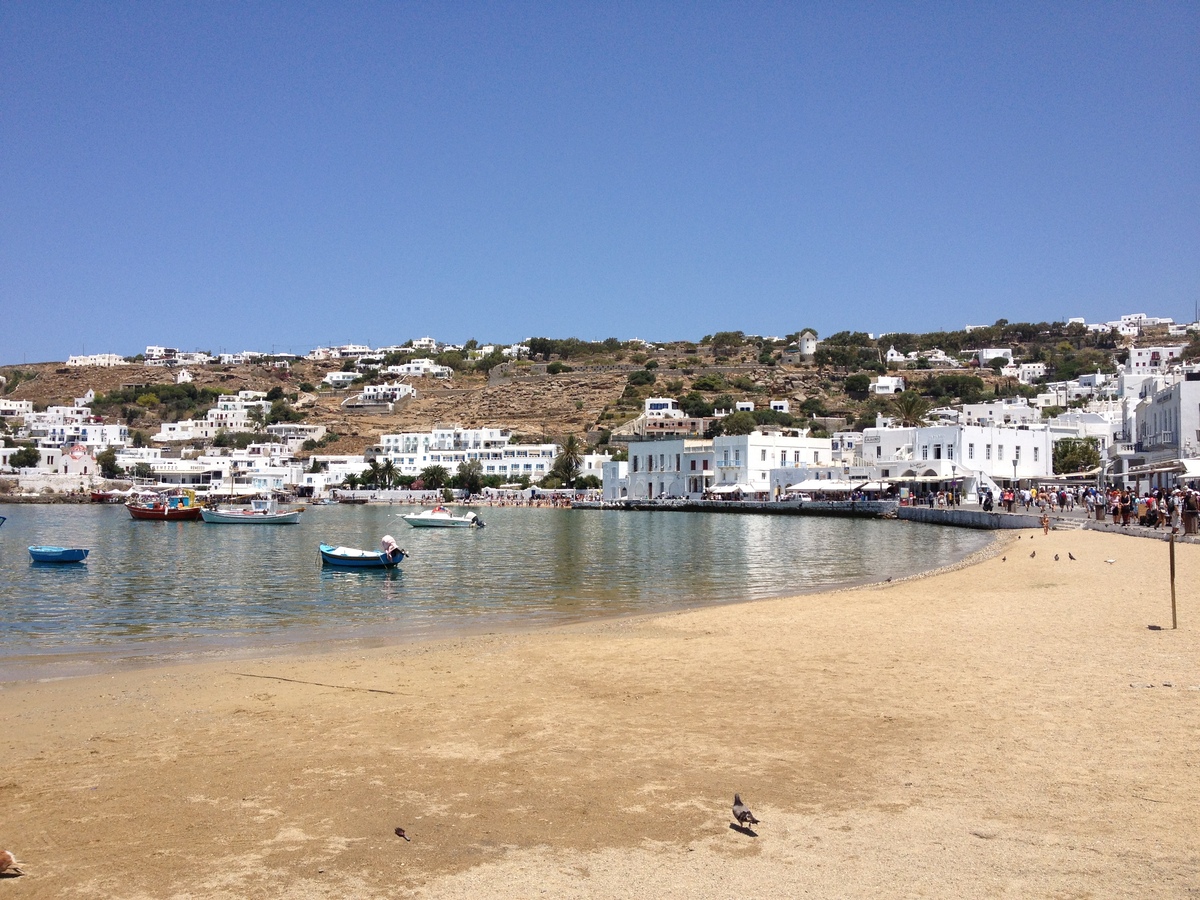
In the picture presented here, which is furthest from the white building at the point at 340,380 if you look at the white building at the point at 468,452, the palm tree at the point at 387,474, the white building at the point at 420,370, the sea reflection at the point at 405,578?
the sea reflection at the point at 405,578

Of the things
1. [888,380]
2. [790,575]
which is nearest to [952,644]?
[790,575]

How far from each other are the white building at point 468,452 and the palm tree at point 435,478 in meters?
3.01

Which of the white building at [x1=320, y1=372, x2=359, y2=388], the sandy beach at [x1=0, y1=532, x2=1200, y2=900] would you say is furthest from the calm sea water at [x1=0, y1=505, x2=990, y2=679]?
the white building at [x1=320, y1=372, x2=359, y2=388]

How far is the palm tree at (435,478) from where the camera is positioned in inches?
4735

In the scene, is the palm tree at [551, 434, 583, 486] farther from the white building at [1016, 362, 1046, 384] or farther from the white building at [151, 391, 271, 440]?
the white building at [1016, 362, 1046, 384]

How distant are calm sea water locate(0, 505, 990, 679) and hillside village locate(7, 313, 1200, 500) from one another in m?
24.8

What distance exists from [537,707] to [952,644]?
6.06 m

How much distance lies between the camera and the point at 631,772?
7.53 metres

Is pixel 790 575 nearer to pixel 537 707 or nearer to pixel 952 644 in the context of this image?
pixel 952 644

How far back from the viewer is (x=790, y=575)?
27594 millimetres

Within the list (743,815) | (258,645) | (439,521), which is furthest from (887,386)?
(743,815)

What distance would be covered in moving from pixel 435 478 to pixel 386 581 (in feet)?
310

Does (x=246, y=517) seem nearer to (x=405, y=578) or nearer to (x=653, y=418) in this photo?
(x=405, y=578)

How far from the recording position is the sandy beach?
5594mm
